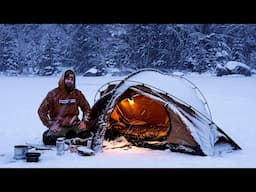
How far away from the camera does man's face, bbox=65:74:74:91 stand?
16.1ft

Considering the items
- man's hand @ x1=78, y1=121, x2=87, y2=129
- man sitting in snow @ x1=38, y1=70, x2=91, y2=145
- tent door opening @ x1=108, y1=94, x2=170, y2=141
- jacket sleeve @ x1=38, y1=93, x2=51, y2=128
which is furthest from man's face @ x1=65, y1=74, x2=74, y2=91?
tent door opening @ x1=108, y1=94, x2=170, y2=141

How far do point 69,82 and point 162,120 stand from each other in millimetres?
1219

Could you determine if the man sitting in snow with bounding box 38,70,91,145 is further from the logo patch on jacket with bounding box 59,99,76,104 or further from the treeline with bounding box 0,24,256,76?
the treeline with bounding box 0,24,256,76

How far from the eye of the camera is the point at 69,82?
16.2 ft

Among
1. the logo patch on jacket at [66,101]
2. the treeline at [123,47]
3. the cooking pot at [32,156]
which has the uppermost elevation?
the treeline at [123,47]

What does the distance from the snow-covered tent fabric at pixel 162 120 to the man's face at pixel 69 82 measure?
35 cm

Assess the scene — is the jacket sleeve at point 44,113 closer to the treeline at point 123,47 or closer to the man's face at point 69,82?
the man's face at point 69,82

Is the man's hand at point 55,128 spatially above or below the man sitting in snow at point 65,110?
below

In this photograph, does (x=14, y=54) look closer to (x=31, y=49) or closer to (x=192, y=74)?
(x=31, y=49)

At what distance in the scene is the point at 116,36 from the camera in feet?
63.7

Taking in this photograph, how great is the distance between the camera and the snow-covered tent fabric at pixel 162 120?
4.50m

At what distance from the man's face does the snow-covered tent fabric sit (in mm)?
351

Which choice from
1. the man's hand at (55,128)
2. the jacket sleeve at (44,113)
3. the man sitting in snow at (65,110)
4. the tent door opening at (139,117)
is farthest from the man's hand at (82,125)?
the tent door opening at (139,117)
